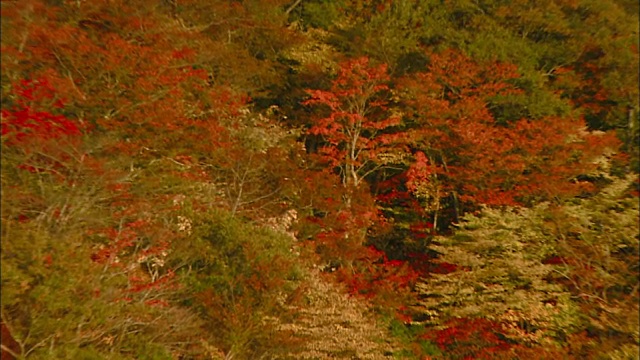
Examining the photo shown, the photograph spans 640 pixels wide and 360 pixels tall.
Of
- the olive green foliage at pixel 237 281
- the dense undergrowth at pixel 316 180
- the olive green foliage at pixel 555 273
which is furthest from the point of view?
the olive green foliage at pixel 237 281

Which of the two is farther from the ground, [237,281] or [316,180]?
[316,180]

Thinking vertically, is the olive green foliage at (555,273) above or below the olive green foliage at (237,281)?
above

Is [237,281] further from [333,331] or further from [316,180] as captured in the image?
[316,180]

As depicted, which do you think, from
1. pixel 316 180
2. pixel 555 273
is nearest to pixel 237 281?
pixel 316 180

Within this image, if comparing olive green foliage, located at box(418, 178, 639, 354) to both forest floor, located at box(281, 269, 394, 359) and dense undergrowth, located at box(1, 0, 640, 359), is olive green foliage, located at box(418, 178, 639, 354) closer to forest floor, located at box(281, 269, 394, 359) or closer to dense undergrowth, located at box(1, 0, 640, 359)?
dense undergrowth, located at box(1, 0, 640, 359)

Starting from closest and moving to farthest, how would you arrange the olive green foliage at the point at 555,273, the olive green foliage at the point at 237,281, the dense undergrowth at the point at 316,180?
the dense undergrowth at the point at 316,180
the olive green foliage at the point at 555,273
the olive green foliage at the point at 237,281

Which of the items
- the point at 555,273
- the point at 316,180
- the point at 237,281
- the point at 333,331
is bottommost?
the point at 237,281

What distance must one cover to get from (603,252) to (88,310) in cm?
736

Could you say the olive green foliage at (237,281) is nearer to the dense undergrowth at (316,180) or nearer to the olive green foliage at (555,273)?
the dense undergrowth at (316,180)

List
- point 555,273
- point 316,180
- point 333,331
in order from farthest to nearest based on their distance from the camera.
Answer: point 316,180
point 555,273
point 333,331

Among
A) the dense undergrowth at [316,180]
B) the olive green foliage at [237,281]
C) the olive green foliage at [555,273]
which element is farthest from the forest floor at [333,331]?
the olive green foliage at [555,273]

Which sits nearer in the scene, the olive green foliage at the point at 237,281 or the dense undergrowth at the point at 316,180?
the dense undergrowth at the point at 316,180

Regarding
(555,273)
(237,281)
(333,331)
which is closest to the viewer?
(333,331)

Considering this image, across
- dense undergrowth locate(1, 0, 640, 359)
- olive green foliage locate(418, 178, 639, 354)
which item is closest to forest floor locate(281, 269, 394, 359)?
dense undergrowth locate(1, 0, 640, 359)
